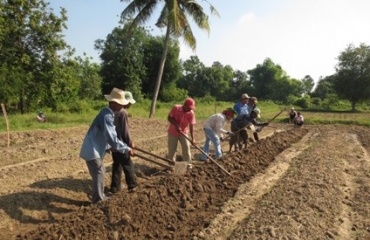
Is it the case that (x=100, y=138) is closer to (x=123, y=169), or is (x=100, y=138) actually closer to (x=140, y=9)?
(x=123, y=169)

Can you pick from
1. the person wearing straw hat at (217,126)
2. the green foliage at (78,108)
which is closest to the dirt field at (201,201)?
the person wearing straw hat at (217,126)

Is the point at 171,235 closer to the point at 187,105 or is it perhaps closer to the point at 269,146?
the point at 187,105

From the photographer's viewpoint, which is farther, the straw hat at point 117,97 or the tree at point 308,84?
the tree at point 308,84

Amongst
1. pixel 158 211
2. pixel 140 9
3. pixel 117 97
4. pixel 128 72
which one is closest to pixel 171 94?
pixel 128 72

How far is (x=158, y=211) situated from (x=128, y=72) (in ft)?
83.6

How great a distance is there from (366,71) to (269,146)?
2647 centimetres

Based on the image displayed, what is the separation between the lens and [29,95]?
17984mm

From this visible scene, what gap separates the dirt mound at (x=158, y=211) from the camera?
390 centimetres

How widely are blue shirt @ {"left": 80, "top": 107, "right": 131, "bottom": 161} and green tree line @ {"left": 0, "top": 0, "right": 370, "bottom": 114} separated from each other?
10925 mm

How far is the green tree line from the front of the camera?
16.3m

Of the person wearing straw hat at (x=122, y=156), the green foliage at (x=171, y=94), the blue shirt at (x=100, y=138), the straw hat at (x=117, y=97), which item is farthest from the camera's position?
the green foliage at (x=171, y=94)

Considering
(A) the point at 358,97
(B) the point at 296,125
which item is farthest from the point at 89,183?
(A) the point at 358,97

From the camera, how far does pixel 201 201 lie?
529 centimetres

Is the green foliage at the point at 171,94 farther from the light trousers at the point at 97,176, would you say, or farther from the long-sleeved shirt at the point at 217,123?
the light trousers at the point at 97,176
